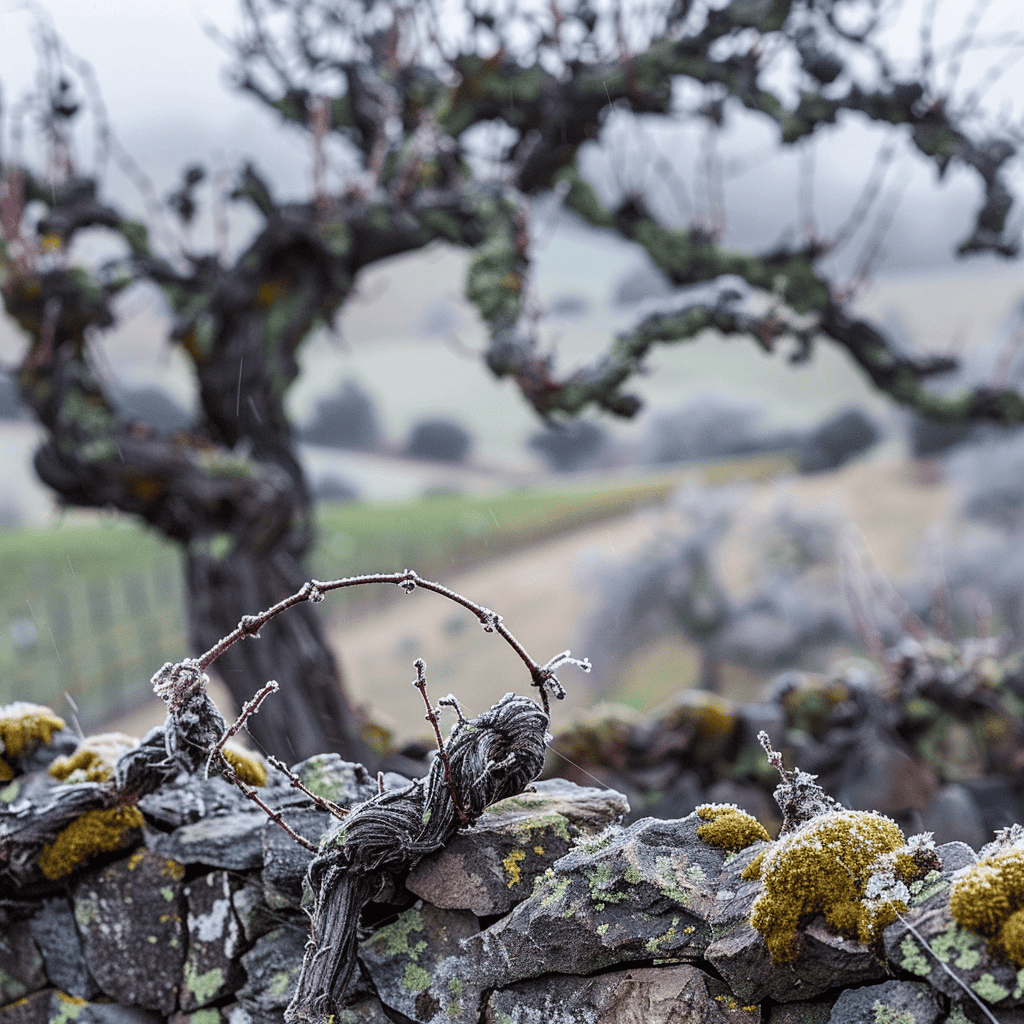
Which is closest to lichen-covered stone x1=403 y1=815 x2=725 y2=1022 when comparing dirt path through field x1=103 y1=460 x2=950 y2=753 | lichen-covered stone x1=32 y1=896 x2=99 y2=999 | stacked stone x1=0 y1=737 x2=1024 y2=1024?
stacked stone x1=0 y1=737 x2=1024 y2=1024

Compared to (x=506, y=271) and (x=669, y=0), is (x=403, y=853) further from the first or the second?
(x=669, y=0)

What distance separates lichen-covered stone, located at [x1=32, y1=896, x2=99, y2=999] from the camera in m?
1.65

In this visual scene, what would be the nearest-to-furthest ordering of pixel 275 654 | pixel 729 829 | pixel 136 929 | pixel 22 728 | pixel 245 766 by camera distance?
pixel 729 829, pixel 136 929, pixel 245 766, pixel 22 728, pixel 275 654

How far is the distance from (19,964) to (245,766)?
528 millimetres

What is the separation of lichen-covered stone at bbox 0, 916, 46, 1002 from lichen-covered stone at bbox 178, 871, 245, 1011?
0.32 m

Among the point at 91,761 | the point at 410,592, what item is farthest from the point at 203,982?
the point at 410,592

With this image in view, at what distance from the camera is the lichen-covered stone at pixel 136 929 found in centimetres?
158

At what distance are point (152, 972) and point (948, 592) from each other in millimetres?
9708

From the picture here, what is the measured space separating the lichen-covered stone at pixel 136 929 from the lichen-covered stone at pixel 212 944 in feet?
0.09

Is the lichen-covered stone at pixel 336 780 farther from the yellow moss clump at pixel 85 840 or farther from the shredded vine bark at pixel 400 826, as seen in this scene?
the yellow moss clump at pixel 85 840

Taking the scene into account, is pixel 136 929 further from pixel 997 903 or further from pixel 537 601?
pixel 537 601

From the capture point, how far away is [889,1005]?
1.07 metres

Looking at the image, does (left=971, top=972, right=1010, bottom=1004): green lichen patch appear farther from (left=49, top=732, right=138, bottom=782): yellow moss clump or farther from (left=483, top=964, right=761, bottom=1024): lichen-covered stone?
(left=49, top=732, right=138, bottom=782): yellow moss clump

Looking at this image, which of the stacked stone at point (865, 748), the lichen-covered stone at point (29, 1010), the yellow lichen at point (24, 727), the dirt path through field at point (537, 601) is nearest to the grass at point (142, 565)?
the dirt path through field at point (537, 601)
